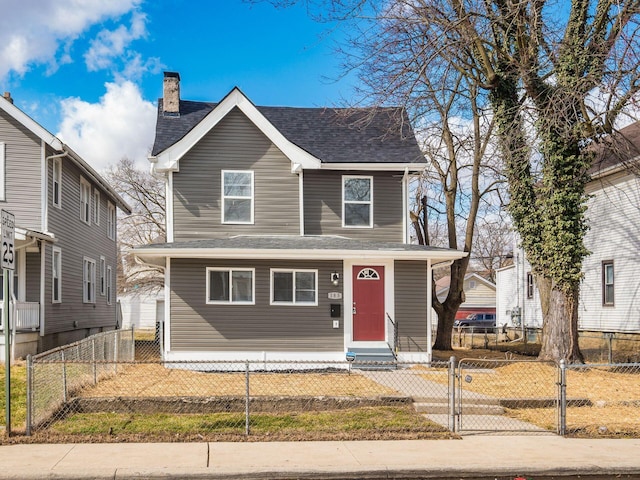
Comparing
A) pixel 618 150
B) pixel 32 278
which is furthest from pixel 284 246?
pixel 618 150

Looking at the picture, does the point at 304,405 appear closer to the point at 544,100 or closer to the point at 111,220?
the point at 544,100

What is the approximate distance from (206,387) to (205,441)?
161 inches

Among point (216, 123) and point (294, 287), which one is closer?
point (294, 287)

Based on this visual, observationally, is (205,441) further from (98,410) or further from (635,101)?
(635,101)

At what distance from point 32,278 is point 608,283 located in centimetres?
1877

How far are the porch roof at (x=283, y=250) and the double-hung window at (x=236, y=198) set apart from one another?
32.1 inches

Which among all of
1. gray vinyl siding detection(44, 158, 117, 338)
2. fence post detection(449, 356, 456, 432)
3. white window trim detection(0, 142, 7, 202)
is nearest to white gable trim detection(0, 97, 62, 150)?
white window trim detection(0, 142, 7, 202)

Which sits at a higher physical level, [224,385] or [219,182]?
[219,182]

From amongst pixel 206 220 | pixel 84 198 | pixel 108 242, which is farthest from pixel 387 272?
pixel 108 242

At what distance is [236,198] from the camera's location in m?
18.0

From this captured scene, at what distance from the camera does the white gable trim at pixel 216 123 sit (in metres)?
17.5

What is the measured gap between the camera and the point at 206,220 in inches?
705

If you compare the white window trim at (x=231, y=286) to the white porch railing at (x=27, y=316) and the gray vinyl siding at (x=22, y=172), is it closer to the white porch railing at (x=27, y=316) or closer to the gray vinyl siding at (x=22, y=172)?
the white porch railing at (x=27, y=316)

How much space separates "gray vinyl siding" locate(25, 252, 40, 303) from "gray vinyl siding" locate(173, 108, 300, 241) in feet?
14.6
